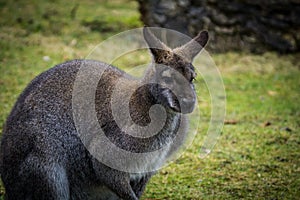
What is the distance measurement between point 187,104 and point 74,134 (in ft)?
3.28

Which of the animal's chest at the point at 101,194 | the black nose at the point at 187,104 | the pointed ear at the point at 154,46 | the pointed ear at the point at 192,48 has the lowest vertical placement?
the animal's chest at the point at 101,194

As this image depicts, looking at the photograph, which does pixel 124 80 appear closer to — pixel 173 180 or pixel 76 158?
pixel 76 158

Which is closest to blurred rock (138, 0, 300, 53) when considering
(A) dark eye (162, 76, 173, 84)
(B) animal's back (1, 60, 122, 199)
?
(B) animal's back (1, 60, 122, 199)

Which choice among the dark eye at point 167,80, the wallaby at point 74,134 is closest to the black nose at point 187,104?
the wallaby at point 74,134

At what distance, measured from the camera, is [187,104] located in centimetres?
398

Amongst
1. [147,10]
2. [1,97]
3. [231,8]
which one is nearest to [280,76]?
[231,8]

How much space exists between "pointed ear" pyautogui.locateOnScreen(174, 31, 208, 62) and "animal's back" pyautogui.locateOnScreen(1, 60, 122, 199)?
1.02 meters

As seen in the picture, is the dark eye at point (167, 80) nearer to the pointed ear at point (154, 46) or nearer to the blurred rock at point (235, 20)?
the pointed ear at point (154, 46)

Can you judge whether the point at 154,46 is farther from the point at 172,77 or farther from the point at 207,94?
the point at 207,94

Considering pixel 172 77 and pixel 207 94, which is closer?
pixel 172 77

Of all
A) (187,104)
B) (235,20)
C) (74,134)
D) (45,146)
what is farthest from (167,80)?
(235,20)

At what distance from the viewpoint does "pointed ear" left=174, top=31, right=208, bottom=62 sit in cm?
417

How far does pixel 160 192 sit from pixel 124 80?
143cm

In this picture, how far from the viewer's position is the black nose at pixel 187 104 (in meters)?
3.96
